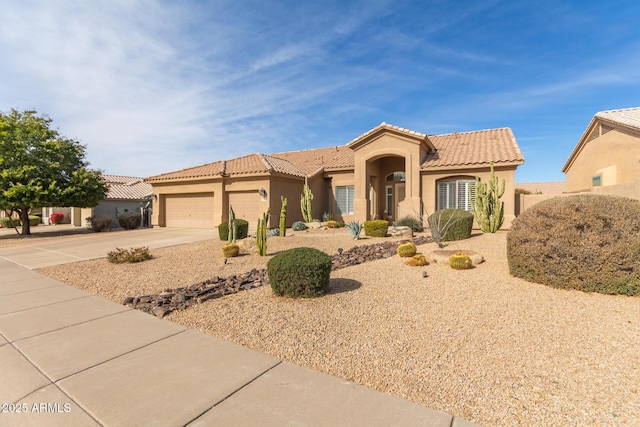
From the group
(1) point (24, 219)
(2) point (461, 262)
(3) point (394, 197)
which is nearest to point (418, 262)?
(2) point (461, 262)

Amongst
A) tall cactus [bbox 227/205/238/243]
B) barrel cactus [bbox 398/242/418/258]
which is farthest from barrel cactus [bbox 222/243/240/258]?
barrel cactus [bbox 398/242/418/258]

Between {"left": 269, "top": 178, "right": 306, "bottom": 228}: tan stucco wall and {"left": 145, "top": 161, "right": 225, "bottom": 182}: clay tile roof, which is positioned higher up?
{"left": 145, "top": 161, "right": 225, "bottom": 182}: clay tile roof

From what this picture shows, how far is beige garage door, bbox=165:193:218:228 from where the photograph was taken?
22156 mm

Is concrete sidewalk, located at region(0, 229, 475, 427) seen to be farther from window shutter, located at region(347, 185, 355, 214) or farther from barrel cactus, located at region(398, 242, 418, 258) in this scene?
window shutter, located at region(347, 185, 355, 214)

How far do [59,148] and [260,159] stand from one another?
44.3 ft

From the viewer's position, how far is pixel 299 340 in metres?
4.28

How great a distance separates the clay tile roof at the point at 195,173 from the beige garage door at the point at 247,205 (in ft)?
7.24

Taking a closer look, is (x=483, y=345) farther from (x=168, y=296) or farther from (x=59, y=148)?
(x=59, y=148)

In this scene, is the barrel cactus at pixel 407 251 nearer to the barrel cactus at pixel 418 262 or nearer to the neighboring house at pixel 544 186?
Answer: the barrel cactus at pixel 418 262

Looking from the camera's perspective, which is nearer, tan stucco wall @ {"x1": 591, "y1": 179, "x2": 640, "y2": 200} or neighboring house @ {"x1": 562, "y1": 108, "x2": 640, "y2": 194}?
tan stucco wall @ {"x1": 591, "y1": 179, "x2": 640, "y2": 200}

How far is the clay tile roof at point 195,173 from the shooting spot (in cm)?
2166

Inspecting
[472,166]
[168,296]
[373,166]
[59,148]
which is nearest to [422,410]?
[168,296]

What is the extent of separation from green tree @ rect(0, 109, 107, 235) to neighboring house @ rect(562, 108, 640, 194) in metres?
30.7

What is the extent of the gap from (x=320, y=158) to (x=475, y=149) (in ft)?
38.5
